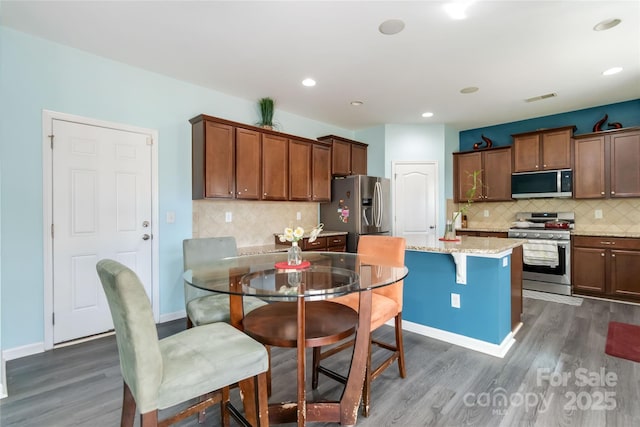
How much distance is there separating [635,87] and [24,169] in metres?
6.42

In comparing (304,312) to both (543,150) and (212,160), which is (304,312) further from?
(543,150)

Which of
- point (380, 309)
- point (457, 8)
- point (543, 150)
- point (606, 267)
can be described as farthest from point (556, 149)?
point (380, 309)

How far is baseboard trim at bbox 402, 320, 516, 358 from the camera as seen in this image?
2.53 metres

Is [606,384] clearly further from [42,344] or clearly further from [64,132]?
[64,132]

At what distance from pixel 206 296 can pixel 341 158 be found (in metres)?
3.27

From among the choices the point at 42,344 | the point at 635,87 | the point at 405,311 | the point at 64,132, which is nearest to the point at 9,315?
the point at 42,344

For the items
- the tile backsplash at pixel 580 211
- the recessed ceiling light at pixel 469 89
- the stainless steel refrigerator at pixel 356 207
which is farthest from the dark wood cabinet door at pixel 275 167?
the tile backsplash at pixel 580 211

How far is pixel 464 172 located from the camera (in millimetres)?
5508

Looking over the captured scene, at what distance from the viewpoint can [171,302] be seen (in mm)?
3361

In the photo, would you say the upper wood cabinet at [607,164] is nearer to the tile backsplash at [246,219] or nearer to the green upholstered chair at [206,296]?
the tile backsplash at [246,219]

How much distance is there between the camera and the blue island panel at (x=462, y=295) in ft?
8.34

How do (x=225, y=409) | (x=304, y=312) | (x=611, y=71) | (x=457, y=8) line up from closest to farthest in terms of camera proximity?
(x=304, y=312), (x=225, y=409), (x=457, y=8), (x=611, y=71)

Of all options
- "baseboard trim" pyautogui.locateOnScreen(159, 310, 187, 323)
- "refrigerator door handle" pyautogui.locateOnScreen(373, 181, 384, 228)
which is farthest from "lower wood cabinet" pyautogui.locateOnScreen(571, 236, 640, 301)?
"baseboard trim" pyautogui.locateOnScreen(159, 310, 187, 323)

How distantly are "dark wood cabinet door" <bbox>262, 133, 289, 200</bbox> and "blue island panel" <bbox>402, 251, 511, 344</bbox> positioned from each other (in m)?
1.82
